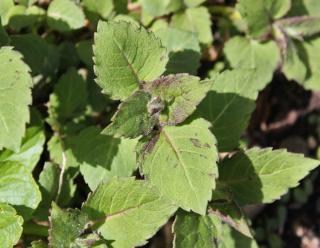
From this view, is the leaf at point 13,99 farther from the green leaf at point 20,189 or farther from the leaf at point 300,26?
the leaf at point 300,26

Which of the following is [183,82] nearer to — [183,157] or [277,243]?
[183,157]

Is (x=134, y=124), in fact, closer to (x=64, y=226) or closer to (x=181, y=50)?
(x=64, y=226)

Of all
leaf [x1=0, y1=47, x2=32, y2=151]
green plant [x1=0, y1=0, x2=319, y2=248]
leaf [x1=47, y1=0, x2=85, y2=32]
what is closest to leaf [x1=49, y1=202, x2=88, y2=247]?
green plant [x1=0, y1=0, x2=319, y2=248]

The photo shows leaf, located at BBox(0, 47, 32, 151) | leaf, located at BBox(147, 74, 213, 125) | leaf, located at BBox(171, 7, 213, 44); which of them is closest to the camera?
leaf, located at BBox(0, 47, 32, 151)

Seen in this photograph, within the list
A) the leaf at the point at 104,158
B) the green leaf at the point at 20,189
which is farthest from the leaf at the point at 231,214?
the green leaf at the point at 20,189

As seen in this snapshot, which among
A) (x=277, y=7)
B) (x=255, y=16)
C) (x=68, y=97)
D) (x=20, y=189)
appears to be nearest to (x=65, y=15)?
(x=68, y=97)

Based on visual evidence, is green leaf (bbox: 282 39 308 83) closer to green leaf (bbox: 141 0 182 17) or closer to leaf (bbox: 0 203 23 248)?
green leaf (bbox: 141 0 182 17)
